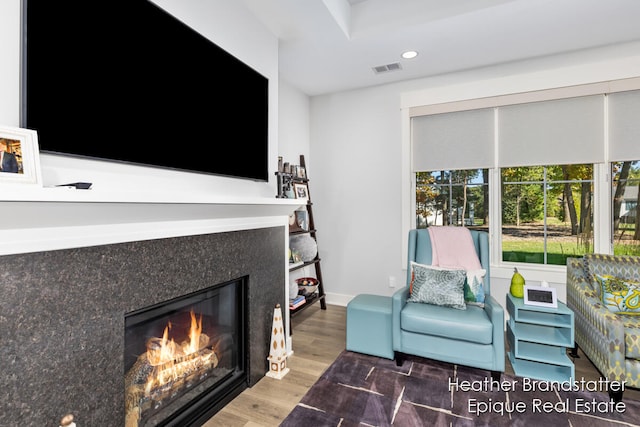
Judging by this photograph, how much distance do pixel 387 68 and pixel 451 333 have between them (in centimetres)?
257

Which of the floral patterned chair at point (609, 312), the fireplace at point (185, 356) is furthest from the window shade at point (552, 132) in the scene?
the fireplace at point (185, 356)

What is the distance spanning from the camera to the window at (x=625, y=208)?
3002mm

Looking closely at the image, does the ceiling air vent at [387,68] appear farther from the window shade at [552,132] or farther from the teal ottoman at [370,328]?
the teal ottoman at [370,328]

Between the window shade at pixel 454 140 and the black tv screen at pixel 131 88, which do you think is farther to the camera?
the window shade at pixel 454 140

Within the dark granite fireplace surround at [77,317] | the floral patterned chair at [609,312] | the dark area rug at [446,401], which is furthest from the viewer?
the floral patterned chair at [609,312]

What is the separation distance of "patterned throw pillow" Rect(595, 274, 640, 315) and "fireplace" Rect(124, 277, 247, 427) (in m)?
2.66

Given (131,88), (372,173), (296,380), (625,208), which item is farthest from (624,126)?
(131,88)

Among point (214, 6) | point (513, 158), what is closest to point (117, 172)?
point (214, 6)

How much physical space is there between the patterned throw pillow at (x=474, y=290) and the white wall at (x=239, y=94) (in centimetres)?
175

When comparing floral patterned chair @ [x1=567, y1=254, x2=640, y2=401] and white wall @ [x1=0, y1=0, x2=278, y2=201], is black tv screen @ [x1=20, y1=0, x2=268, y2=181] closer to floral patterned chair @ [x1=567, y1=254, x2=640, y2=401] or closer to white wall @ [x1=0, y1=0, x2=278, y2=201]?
white wall @ [x1=0, y1=0, x2=278, y2=201]

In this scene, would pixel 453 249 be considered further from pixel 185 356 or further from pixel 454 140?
pixel 185 356

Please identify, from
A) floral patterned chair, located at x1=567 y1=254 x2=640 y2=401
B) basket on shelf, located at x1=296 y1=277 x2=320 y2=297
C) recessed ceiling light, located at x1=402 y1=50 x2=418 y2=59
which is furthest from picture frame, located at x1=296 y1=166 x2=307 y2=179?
floral patterned chair, located at x1=567 y1=254 x2=640 y2=401

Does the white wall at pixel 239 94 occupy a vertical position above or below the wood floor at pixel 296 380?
above

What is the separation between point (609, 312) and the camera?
7.34ft
